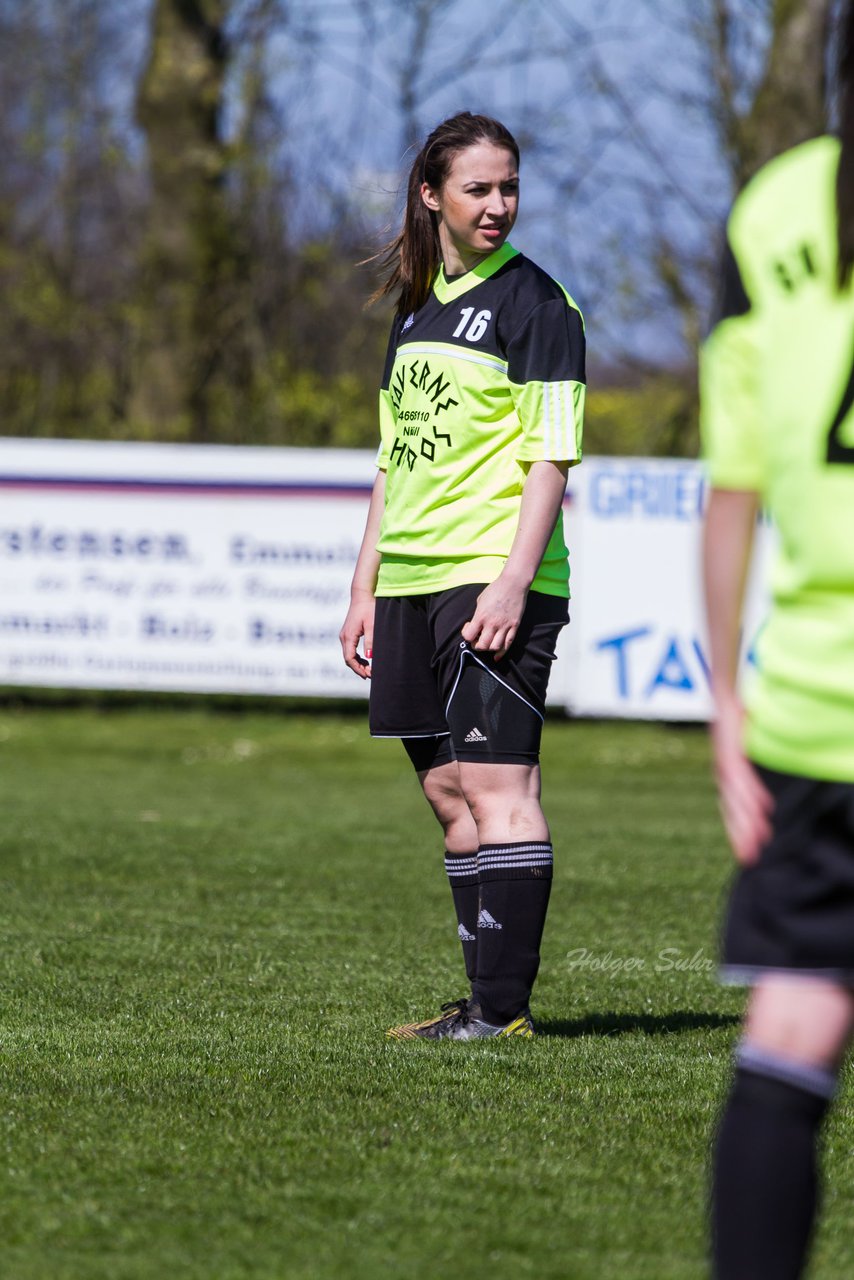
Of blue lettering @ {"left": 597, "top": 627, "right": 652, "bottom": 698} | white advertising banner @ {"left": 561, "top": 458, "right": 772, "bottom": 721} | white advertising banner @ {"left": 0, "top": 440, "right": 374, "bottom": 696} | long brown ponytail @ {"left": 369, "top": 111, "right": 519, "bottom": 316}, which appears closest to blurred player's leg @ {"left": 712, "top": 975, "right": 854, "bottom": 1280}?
long brown ponytail @ {"left": 369, "top": 111, "right": 519, "bottom": 316}

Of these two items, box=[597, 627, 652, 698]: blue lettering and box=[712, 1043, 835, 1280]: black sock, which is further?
box=[597, 627, 652, 698]: blue lettering

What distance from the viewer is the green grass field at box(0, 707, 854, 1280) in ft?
9.10

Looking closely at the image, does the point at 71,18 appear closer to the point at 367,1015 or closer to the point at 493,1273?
the point at 367,1015

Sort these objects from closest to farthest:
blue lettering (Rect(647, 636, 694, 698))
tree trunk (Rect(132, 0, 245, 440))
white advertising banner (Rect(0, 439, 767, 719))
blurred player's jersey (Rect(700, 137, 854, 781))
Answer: blurred player's jersey (Rect(700, 137, 854, 781))
blue lettering (Rect(647, 636, 694, 698))
white advertising banner (Rect(0, 439, 767, 719))
tree trunk (Rect(132, 0, 245, 440))

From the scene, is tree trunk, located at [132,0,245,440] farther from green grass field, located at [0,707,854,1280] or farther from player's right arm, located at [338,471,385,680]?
player's right arm, located at [338,471,385,680]

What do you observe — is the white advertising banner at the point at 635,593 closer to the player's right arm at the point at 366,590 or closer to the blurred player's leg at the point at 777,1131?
the player's right arm at the point at 366,590

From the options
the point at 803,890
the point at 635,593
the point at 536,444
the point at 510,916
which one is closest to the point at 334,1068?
the point at 510,916

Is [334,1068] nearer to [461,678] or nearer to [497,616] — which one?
[461,678]

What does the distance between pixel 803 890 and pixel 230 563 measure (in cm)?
1076

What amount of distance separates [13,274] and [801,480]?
61.9 feet

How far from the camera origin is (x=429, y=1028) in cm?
421

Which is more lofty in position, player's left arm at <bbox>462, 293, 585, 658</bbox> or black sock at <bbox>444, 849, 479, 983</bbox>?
player's left arm at <bbox>462, 293, 585, 658</bbox>

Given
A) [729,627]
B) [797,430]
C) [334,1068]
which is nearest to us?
[797,430]

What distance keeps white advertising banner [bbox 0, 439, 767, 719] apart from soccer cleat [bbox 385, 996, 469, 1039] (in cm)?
787
